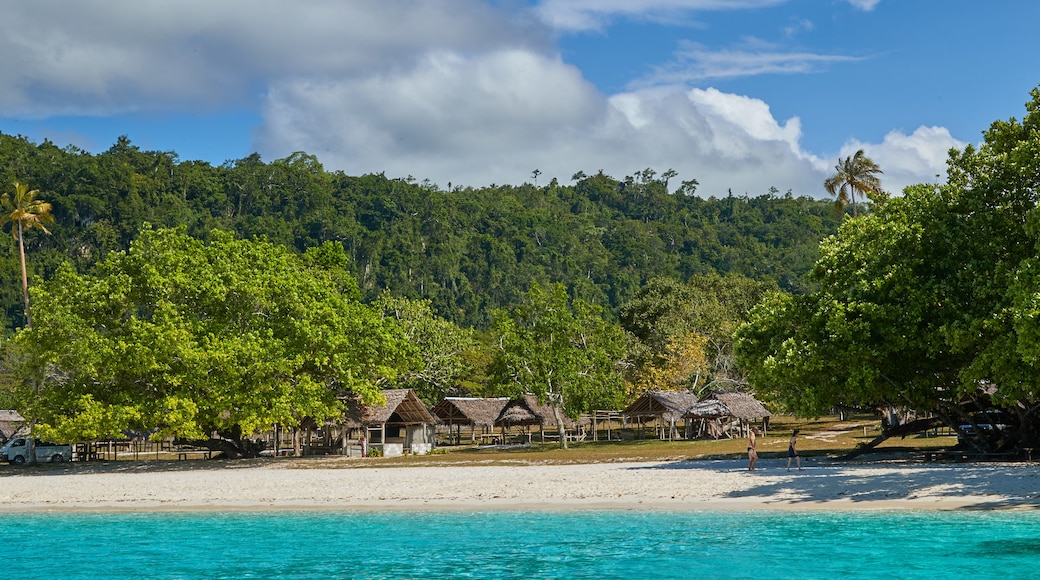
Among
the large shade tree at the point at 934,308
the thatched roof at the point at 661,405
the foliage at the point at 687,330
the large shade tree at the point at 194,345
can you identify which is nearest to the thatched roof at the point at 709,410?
the thatched roof at the point at 661,405

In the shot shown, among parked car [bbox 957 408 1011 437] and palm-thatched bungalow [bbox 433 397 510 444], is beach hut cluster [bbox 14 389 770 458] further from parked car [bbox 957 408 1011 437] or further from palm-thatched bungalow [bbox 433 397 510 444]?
parked car [bbox 957 408 1011 437]

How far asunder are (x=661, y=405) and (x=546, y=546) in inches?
1379

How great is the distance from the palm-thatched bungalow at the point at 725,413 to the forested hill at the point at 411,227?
218 feet

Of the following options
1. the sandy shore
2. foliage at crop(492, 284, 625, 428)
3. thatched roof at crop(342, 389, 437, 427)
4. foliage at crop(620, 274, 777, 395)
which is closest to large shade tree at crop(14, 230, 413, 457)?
the sandy shore

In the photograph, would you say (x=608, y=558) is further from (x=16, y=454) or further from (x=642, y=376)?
(x=642, y=376)

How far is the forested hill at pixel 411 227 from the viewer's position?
119 m

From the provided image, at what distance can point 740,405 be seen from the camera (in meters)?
54.6

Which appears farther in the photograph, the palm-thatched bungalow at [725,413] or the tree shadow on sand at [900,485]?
the palm-thatched bungalow at [725,413]

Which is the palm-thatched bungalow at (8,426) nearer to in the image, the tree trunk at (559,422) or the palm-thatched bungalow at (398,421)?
the palm-thatched bungalow at (398,421)

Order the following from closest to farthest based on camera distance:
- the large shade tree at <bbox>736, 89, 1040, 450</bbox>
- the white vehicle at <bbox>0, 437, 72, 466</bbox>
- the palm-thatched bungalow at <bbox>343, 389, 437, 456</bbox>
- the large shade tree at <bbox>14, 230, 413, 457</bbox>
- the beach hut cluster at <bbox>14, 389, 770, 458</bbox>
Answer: the large shade tree at <bbox>736, 89, 1040, 450</bbox> < the large shade tree at <bbox>14, 230, 413, 457</bbox> < the white vehicle at <bbox>0, 437, 72, 466</bbox> < the palm-thatched bungalow at <bbox>343, 389, 437, 456</bbox> < the beach hut cluster at <bbox>14, 389, 770, 458</bbox>

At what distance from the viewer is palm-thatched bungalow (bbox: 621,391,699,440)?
5441cm

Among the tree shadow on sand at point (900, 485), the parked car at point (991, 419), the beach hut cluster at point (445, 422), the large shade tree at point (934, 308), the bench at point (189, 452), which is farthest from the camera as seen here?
the bench at point (189, 452)

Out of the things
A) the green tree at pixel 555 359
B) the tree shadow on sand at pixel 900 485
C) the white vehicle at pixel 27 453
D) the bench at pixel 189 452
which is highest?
the green tree at pixel 555 359

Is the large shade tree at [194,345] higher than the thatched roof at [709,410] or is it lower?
higher
